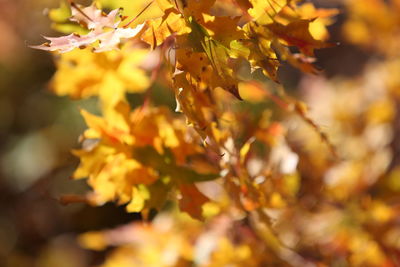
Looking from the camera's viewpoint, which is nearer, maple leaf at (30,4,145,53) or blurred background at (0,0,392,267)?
maple leaf at (30,4,145,53)

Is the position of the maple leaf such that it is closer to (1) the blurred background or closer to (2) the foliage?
(2) the foliage

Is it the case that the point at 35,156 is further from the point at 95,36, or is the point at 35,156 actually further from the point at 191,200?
the point at 95,36

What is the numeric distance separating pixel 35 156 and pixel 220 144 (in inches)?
67.2

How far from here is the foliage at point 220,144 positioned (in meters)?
0.54

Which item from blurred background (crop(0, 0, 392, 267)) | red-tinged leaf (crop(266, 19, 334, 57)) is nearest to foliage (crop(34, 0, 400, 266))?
red-tinged leaf (crop(266, 19, 334, 57))

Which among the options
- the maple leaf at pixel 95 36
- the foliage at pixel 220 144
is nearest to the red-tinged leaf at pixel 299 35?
the foliage at pixel 220 144

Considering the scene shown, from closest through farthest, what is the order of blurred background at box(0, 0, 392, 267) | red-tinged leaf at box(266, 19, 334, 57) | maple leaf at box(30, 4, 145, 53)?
1. maple leaf at box(30, 4, 145, 53)
2. red-tinged leaf at box(266, 19, 334, 57)
3. blurred background at box(0, 0, 392, 267)

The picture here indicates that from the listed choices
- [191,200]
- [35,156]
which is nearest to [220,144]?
[191,200]

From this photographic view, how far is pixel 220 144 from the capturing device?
625 millimetres

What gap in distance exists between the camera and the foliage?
54 centimetres

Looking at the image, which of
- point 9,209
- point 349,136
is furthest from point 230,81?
point 9,209

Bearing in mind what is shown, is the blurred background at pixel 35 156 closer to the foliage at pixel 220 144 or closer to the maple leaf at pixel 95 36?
the foliage at pixel 220 144

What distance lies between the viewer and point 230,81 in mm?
524

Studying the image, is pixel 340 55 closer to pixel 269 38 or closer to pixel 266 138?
pixel 266 138
